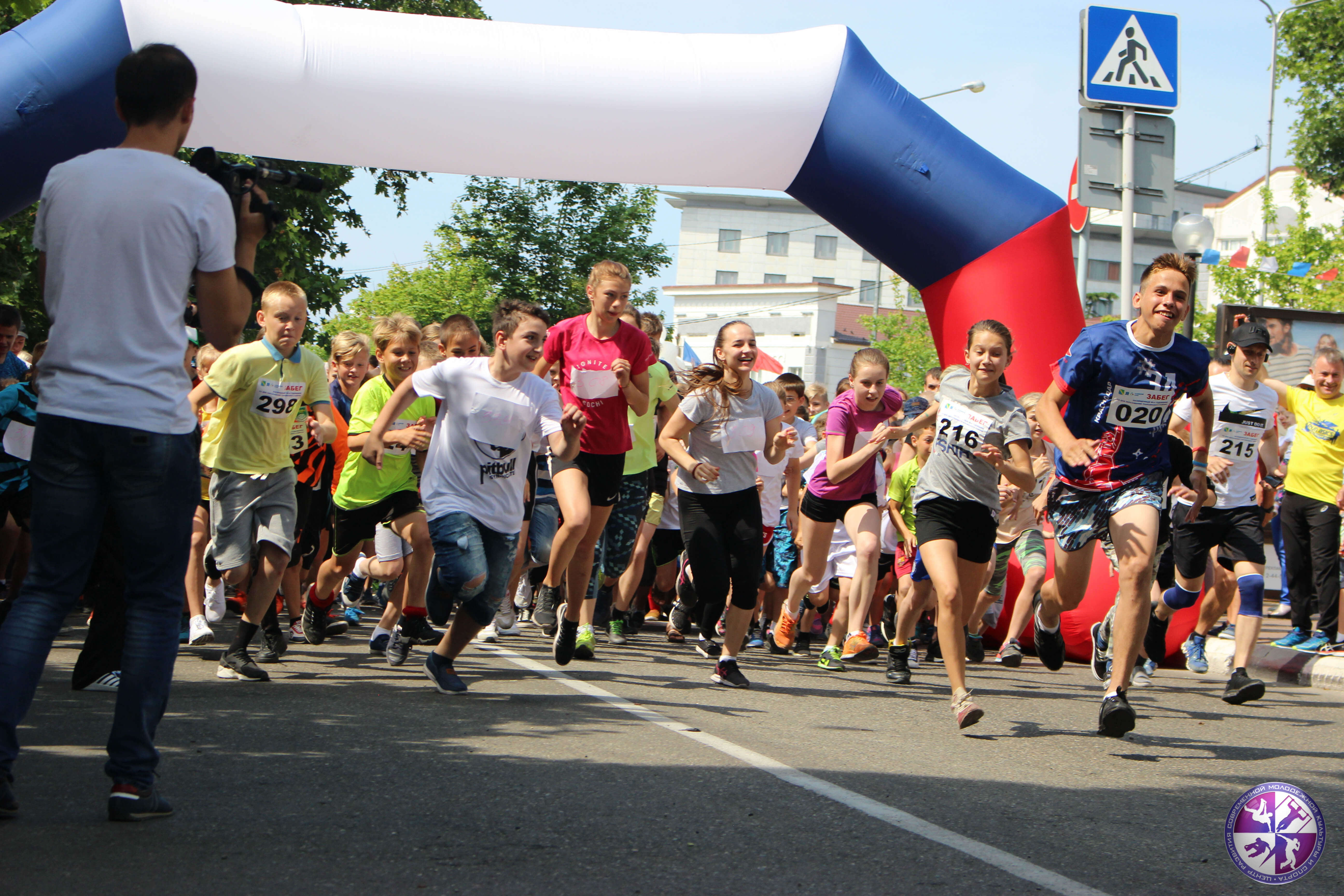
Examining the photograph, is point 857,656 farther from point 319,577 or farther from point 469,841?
point 469,841

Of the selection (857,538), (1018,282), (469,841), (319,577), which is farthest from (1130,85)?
(469,841)

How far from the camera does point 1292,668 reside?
9164 mm

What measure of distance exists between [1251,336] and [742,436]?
12.0 ft

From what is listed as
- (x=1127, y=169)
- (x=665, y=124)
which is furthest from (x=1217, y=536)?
(x=665, y=124)

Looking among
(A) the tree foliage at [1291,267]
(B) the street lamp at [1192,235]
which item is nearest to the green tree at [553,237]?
(A) the tree foliage at [1291,267]

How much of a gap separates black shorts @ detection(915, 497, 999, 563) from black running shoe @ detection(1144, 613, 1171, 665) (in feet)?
10.4

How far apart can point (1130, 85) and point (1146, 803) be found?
714 cm

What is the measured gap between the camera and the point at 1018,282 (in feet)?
33.7

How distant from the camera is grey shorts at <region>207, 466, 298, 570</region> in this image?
6.90 meters

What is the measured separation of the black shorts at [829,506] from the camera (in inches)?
349

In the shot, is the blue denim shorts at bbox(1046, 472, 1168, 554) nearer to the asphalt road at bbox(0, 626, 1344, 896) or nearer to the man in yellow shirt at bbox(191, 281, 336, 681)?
the asphalt road at bbox(0, 626, 1344, 896)

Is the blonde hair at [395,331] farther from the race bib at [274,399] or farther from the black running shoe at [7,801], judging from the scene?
the black running shoe at [7,801]

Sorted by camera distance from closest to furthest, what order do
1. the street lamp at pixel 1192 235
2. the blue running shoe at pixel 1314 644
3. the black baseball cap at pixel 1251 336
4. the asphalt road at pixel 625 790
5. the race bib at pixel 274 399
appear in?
the asphalt road at pixel 625 790 → the race bib at pixel 274 399 → the black baseball cap at pixel 1251 336 → the blue running shoe at pixel 1314 644 → the street lamp at pixel 1192 235

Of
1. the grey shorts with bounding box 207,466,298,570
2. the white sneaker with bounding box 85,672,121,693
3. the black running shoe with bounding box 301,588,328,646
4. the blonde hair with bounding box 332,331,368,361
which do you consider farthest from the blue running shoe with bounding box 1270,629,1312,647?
the white sneaker with bounding box 85,672,121,693
